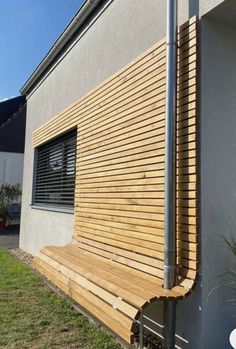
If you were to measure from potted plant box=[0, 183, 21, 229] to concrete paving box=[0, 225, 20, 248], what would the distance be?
481 mm

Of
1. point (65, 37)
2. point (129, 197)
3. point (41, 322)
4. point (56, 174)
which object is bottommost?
point (41, 322)

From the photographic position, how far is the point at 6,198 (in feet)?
54.4

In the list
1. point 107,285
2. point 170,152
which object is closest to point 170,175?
point 170,152

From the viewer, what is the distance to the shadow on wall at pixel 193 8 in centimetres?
359

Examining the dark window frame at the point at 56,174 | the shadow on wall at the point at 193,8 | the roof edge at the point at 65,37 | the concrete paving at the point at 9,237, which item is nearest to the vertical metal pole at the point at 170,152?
the shadow on wall at the point at 193,8

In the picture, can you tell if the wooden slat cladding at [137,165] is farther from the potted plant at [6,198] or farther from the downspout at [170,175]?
the potted plant at [6,198]

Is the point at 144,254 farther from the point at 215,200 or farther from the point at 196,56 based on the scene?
the point at 196,56

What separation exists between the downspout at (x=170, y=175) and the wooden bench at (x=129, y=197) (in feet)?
0.24

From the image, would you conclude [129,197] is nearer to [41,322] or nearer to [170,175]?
[170,175]

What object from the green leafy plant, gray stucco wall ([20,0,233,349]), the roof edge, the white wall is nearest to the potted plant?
the green leafy plant

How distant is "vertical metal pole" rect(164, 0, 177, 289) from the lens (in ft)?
11.4

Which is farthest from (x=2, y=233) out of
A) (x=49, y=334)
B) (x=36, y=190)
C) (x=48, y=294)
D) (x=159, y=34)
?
(x=159, y=34)

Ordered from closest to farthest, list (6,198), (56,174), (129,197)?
(129,197) → (56,174) → (6,198)

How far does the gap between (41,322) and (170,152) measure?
2506 millimetres
